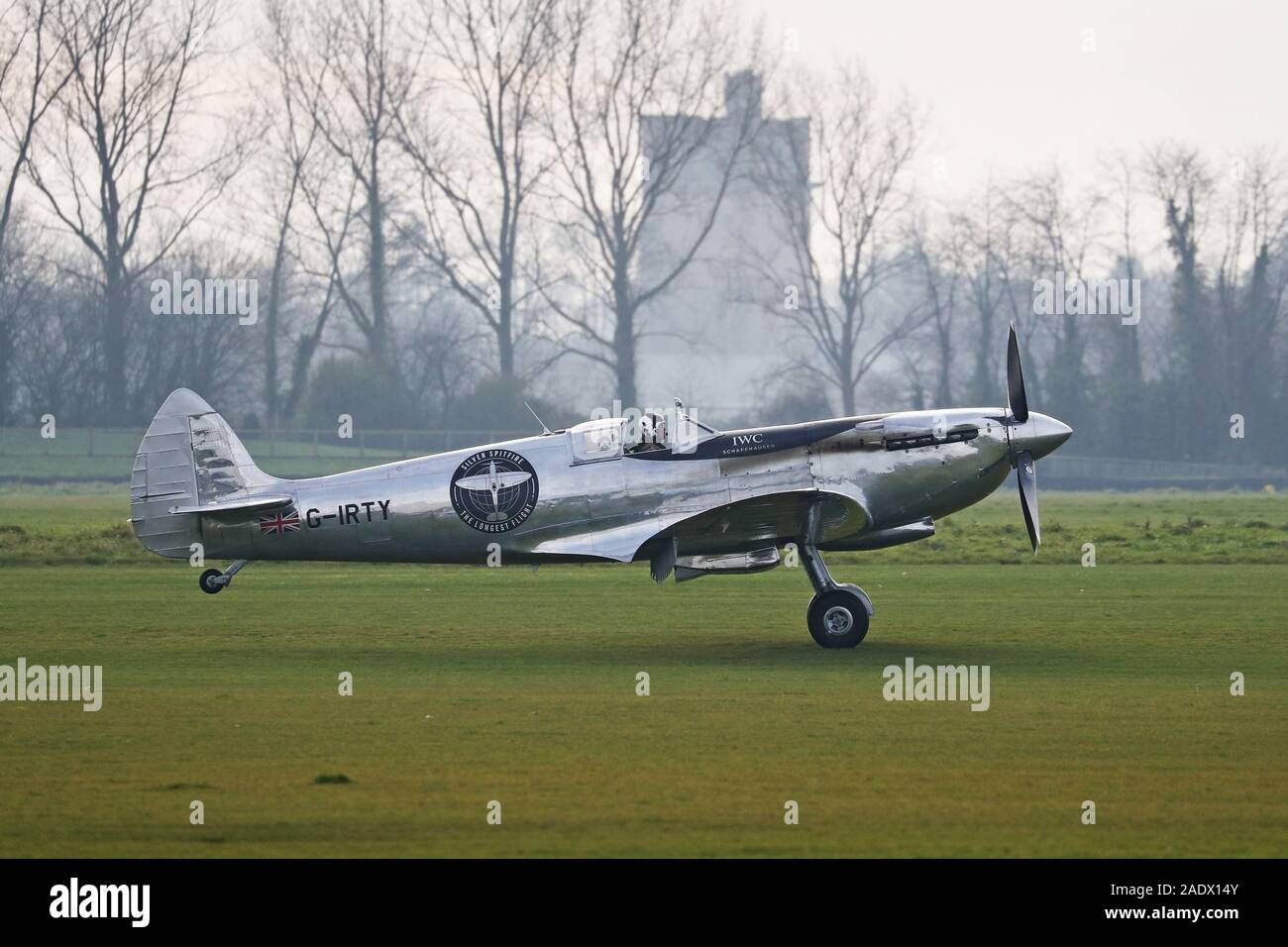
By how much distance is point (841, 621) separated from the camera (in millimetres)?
17578

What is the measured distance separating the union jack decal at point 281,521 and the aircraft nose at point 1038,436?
25.2 ft

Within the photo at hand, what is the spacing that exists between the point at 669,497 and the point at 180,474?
18.0ft

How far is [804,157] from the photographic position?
79.1 m

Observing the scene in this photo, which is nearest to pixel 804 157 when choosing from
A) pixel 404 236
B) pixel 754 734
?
pixel 404 236

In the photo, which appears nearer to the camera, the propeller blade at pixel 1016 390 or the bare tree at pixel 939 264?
the propeller blade at pixel 1016 390

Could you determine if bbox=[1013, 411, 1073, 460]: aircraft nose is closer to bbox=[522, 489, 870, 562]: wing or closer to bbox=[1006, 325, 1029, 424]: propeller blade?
bbox=[1006, 325, 1029, 424]: propeller blade

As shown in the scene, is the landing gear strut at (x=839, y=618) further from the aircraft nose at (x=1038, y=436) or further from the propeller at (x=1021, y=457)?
the aircraft nose at (x=1038, y=436)

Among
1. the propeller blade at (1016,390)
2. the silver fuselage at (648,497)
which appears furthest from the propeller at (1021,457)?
the silver fuselage at (648,497)

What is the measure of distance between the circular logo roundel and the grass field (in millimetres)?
1379

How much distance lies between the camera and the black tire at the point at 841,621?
57.6 ft

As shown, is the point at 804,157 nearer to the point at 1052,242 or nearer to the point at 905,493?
the point at 1052,242

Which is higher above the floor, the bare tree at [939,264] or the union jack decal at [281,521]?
the bare tree at [939,264]

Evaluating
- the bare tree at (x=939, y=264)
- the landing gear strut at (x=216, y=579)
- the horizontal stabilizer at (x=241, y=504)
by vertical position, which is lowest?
the landing gear strut at (x=216, y=579)

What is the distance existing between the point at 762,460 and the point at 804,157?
207ft
